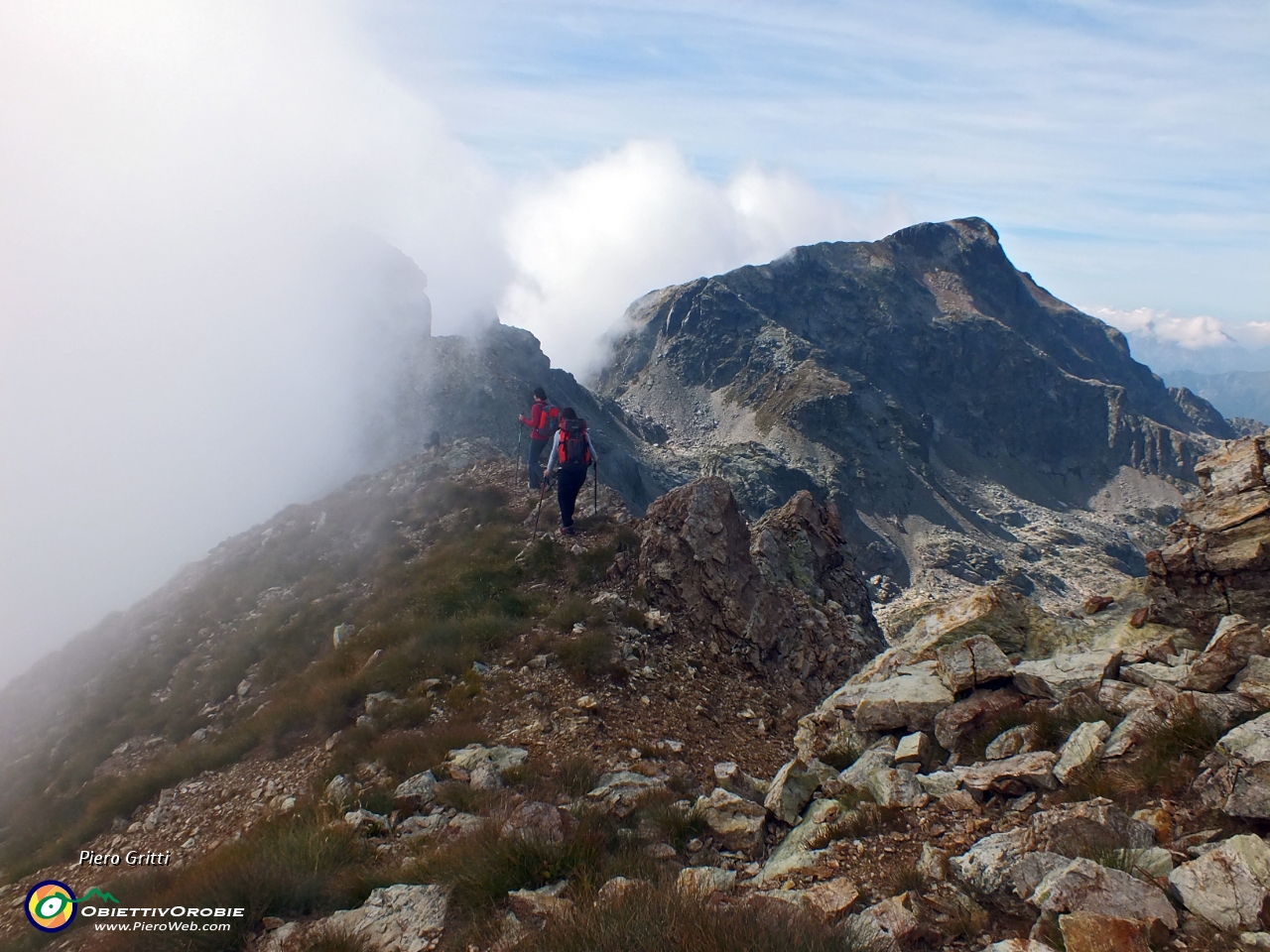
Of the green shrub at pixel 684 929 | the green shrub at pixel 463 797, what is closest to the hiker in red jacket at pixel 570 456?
Answer: the green shrub at pixel 463 797

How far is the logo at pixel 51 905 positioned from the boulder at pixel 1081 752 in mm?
11571

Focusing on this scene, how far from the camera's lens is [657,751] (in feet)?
34.3

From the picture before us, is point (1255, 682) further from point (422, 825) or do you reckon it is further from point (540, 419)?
point (540, 419)

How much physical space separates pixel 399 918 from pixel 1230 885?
6.66m

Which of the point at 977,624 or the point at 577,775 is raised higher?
the point at 977,624

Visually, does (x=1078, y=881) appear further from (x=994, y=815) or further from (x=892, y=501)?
(x=892, y=501)

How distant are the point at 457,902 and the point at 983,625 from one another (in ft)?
29.9

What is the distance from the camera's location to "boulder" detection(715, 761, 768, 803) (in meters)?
9.25

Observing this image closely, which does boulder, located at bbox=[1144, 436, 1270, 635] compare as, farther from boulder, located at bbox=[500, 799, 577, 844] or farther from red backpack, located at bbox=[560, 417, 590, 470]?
red backpack, located at bbox=[560, 417, 590, 470]

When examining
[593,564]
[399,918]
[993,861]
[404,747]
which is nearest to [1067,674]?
[993,861]

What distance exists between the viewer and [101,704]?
19344 millimetres

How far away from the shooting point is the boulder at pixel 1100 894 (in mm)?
4633

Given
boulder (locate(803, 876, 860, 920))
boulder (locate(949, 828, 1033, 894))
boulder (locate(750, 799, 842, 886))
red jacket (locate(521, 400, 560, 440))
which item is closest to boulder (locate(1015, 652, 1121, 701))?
boulder (locate(949, 828, 1033, 894))

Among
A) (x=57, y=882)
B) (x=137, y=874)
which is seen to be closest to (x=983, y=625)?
(x=137, y=874)
